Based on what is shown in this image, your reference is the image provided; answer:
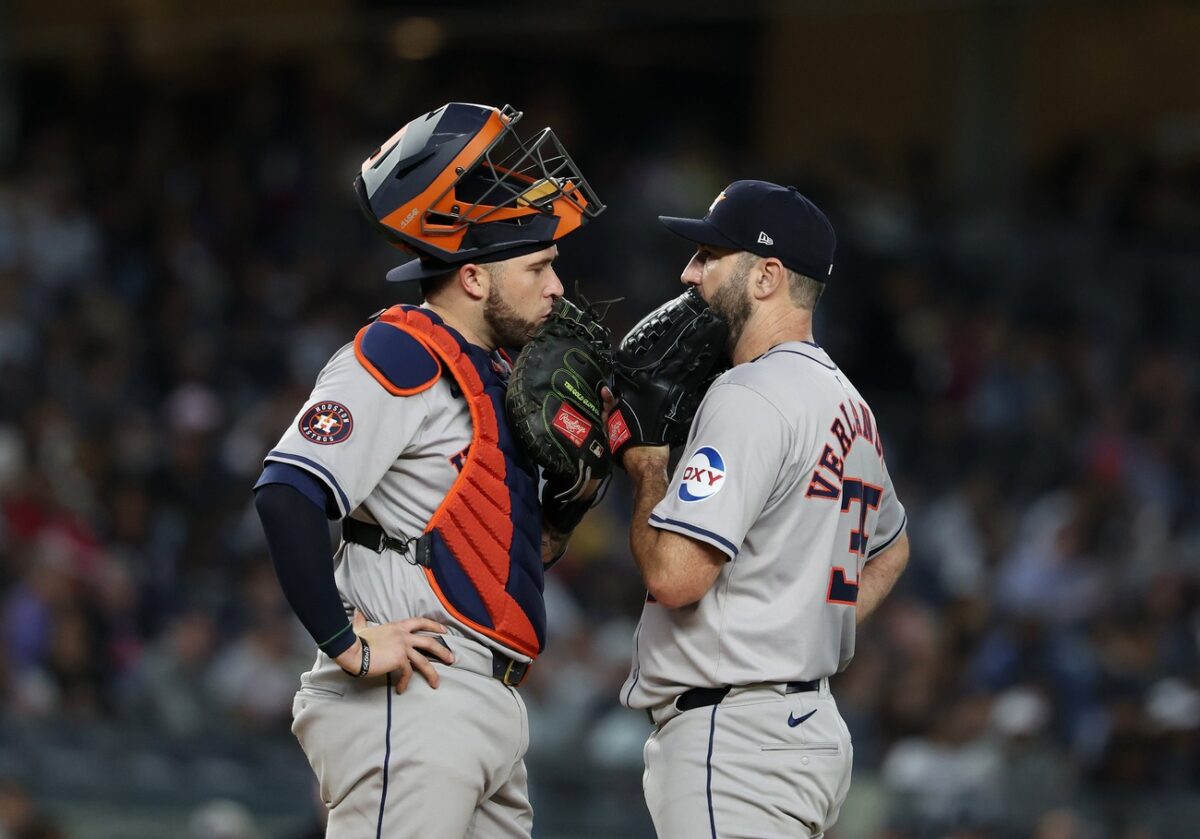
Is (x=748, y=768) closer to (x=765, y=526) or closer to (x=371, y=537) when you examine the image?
(x=765, y=526)

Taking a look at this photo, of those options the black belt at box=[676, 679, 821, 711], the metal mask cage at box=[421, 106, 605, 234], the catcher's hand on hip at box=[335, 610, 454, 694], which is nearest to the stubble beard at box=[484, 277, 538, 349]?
the metal mask cage at box=[421, 106, 605, 234]

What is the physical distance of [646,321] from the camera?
11.4 ft

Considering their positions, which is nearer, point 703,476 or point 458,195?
point 703,476

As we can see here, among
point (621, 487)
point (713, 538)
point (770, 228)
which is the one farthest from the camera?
point (621, 487)

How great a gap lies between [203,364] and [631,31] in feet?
16.3

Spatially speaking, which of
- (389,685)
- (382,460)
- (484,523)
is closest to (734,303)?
(484,523)

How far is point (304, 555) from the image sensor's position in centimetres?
315

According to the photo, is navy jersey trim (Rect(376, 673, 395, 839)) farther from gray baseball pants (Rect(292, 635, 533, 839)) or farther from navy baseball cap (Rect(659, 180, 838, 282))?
navy baseball cap (Rect(659, 180, 838, 282))

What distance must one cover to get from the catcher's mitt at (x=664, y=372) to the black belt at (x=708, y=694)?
49 centimetres

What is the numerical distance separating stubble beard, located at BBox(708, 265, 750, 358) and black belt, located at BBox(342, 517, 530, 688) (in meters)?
0.79

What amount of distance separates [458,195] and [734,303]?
60 cm

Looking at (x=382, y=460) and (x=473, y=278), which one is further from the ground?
(x=473, y=278)

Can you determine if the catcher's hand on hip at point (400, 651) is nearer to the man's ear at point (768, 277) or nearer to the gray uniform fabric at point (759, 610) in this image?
the gray uniform fabric at point (759, 610)

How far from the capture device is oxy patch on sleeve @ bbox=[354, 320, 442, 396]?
3.27 m
